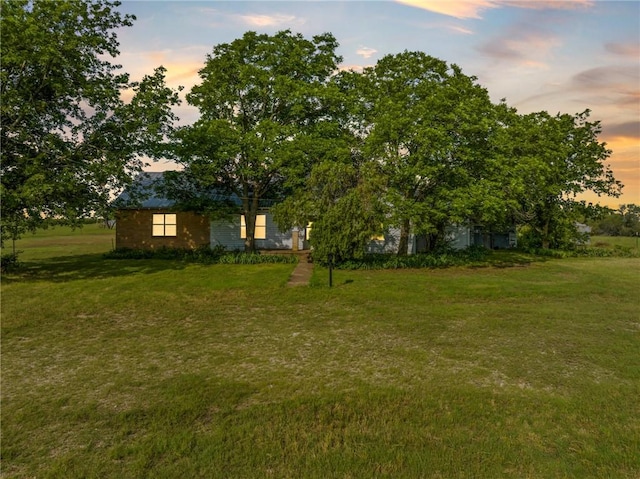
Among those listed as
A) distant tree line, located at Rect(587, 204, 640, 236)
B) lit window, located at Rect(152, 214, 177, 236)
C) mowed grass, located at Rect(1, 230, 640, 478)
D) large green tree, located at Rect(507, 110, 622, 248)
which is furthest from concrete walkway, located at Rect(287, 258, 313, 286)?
distant tree line, located at Rect(587, 204, 640, 236)

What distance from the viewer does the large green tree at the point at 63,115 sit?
58.8 ft

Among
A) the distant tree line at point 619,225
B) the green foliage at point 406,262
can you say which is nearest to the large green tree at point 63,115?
the green foliage at point 406,262

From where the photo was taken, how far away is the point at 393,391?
7.66 m

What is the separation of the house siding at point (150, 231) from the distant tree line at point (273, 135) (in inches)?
173

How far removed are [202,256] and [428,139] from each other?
16.7 meters

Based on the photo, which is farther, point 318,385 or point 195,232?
point 195,232

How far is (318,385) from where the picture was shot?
26.3 feet

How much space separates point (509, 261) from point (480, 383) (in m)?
24.7

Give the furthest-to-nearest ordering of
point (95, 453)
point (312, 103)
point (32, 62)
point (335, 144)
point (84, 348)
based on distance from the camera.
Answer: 1. point (312, 103)
2. point (335, 144)
3. point (32, 62)
4. point (84, 348)
5. point (95, 453)

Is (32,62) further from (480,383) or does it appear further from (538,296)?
(538,296)

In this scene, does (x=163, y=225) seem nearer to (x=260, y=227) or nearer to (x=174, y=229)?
(x=174, y=229)

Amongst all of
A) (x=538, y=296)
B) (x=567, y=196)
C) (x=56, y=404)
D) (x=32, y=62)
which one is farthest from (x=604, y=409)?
(x=567, y=196)

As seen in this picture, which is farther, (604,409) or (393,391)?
(393,391)

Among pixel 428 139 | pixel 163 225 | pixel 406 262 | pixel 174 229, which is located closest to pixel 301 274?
pixel 406 262
